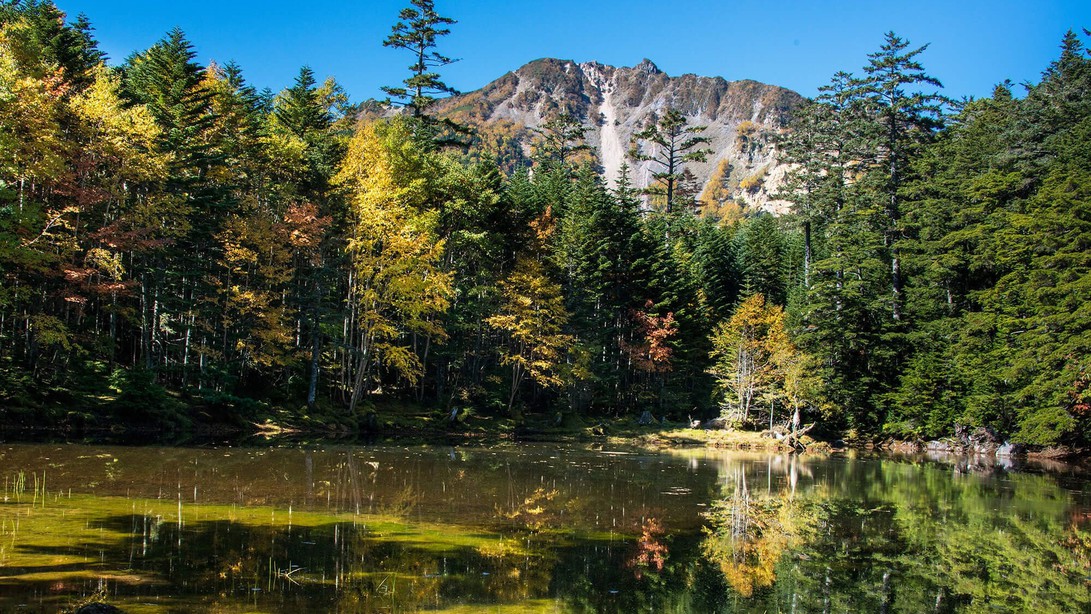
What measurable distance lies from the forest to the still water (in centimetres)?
1170

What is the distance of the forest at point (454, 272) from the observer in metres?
27.5

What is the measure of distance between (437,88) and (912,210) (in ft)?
102

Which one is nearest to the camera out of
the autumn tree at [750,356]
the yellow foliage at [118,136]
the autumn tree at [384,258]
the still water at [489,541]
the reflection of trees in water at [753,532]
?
the still water at [489,541]

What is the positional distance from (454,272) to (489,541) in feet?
89.1

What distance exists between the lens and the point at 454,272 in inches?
1441

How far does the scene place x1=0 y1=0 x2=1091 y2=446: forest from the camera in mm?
27500

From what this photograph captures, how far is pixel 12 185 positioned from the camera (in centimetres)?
2741

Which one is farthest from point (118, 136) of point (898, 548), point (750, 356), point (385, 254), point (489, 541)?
point (750, 356)

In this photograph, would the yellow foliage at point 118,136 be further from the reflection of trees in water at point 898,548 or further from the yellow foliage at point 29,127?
the reflection of trees in water at point 898,548

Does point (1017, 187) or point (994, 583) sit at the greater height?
point (1017, 187)

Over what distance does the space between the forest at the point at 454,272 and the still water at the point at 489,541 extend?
11699 millimetres

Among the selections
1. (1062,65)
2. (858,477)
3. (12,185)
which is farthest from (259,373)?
(1062,65)

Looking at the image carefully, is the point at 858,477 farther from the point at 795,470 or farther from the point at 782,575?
the point at 782,575

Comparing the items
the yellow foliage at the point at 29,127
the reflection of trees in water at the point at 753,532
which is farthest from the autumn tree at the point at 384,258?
the reflection of trees in water at the point at 753,532
